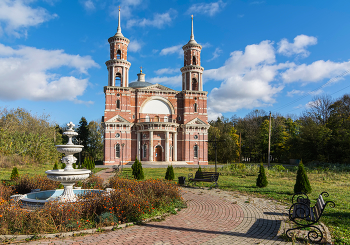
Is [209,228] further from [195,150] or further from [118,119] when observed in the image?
[195,150]

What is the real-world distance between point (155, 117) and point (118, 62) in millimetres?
10393

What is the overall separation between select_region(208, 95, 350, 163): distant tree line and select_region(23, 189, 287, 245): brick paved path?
10139 mm

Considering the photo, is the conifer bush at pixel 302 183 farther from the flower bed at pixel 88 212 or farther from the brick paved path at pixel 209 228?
the flower bed at pixel 88 212

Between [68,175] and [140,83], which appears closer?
[68,175]

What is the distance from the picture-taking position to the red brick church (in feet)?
122

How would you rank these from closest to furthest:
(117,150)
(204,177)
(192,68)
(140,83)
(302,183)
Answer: (302,183), (204,177), (117,150), (192,68), (140,83)

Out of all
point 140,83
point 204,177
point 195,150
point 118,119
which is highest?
point 140,83

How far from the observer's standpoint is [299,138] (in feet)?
124

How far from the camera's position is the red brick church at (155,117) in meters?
37.3

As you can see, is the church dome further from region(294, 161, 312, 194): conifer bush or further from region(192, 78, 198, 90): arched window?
region(294, 161, 312, 194): conifer bush

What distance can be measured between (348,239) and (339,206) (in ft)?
13.2

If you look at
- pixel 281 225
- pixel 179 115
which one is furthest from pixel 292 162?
pixel 281 225

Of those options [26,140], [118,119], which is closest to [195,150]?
[118,119]

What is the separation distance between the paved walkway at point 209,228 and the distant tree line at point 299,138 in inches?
399
